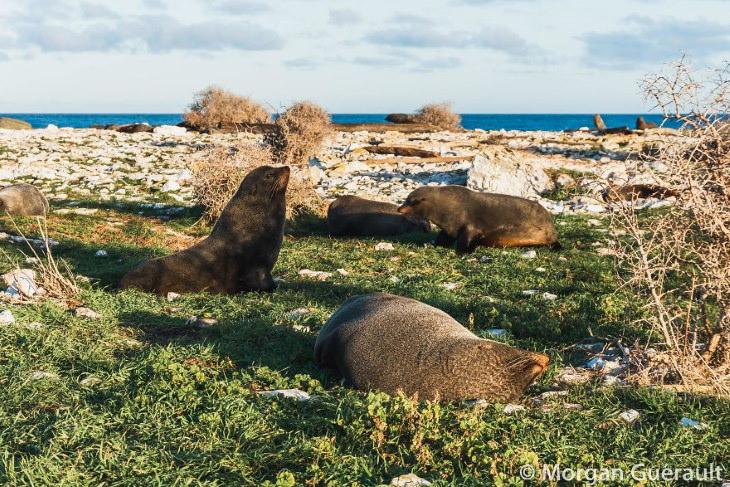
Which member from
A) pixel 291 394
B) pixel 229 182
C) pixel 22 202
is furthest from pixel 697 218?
pixel 22 202

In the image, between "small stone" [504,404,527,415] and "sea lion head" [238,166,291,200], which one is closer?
"small stone" [504,404,527,415]

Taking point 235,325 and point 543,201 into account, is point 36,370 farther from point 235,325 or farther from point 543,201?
point 543,201

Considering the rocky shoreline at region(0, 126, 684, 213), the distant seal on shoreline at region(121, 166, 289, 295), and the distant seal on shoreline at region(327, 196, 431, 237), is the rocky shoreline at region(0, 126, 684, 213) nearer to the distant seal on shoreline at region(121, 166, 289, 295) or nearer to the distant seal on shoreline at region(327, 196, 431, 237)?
the distant seal on shoreline at region(327, 196, 431, 237)

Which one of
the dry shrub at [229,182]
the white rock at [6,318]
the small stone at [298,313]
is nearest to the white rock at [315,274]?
the small stone at [298,313]

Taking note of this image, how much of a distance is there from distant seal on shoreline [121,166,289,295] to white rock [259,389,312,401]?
388 centimetres

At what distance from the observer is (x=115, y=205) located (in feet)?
53.3

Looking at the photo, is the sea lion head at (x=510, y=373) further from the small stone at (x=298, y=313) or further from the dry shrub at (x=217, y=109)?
the dry shrub at (x=217, y=109)

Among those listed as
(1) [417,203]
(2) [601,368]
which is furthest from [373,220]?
(2) [601,368]

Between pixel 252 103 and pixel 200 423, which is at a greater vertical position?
pixel 252 103

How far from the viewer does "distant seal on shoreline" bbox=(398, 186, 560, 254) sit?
12766mm

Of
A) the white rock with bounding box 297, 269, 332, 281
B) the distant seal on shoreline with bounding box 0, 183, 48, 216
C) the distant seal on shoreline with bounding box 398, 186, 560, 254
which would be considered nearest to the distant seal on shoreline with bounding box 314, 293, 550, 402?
the white rock with bounding box 297, 269, 332, 281

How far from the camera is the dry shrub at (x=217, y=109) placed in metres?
38.8

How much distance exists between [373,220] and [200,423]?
990 centimetres

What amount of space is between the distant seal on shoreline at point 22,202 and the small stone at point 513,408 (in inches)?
486
